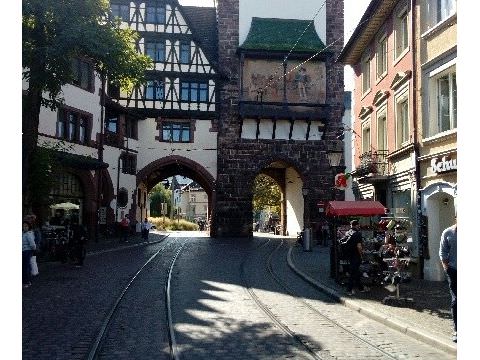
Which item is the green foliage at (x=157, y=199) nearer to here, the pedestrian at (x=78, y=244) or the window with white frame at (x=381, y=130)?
the pedestrian at (x=78, y=244)

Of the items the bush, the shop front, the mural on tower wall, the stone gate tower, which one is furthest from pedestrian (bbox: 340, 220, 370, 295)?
the bush

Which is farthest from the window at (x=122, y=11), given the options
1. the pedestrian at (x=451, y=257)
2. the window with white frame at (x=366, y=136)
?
the pedestrian at (x=451, y=257)

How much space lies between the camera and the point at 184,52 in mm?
36531

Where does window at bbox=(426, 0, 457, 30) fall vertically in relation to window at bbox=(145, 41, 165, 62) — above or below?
below

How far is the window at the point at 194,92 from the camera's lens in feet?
120

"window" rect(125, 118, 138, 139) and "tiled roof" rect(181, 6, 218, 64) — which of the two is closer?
Result: "window" rect(125, 118, 138, 139)

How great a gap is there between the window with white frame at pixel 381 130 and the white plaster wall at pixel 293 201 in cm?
1928

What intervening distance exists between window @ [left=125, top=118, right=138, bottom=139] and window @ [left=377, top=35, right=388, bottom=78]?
19744mm

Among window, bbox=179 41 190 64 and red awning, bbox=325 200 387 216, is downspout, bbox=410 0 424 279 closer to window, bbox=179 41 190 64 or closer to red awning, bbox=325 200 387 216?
red awning, bbox=325 200 387 216

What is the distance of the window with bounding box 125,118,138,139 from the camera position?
1412 inches

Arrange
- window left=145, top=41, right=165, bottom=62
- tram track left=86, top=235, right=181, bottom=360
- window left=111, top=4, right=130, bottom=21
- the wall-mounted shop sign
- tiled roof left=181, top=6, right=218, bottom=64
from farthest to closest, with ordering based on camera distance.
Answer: tiled roof left=181, top=6, right=218, bottom=64, window left=145, top=41, right=165, bottom=62, window left=111, top=4, right=130, bottom=21, the wall-mounted shop sign, tram track left=86, top=235, right=181, bottom=360

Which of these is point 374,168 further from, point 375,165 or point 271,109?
point 271,109

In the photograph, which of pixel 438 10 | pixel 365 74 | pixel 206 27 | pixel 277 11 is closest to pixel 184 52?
pixel 206 27

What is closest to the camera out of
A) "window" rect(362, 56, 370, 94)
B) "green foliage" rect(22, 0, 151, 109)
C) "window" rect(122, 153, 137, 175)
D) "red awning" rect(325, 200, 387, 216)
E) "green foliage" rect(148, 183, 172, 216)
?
"red awning" rect(325, 200, 387, 216)
